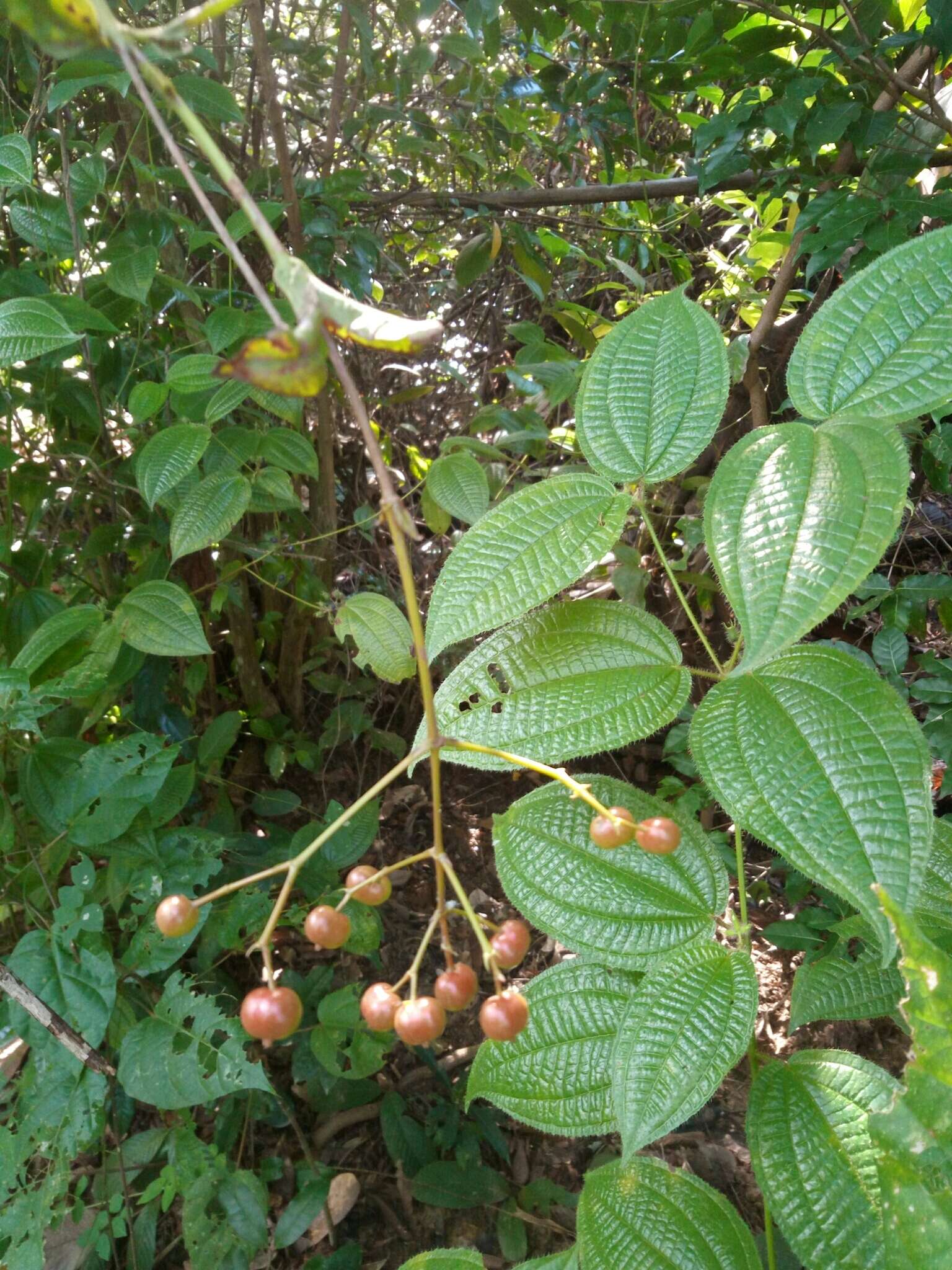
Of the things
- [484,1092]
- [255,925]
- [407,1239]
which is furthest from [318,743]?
[484,1092]

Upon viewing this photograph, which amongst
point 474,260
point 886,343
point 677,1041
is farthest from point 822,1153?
point 474,260

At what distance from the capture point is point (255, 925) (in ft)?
3.85

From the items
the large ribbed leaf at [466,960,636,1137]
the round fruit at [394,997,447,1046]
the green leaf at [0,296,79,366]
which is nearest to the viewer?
the round fruit at [394,997,447,1046]

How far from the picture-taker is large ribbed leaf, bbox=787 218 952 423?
1.85ft

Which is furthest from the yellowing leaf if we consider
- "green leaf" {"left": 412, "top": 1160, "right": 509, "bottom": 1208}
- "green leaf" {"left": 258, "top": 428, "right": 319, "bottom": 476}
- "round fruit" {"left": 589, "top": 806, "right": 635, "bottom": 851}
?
"green leaf" {"left": 412, "top": 1160, "right": 509, "bottom": 1208}

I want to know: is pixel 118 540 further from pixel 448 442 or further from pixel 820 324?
pixel 820 324

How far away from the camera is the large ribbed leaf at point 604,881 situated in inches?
25.4

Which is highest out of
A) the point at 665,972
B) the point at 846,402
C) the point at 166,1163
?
the point at 846,402

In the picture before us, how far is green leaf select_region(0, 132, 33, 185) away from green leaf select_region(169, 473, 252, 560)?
36 cm

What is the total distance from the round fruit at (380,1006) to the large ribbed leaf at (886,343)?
1.49 feet

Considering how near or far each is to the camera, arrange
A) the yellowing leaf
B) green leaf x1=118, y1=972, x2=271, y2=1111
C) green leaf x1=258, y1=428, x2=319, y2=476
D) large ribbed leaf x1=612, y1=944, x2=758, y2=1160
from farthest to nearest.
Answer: green leaf x1=258, y1=428, x2=319, y2=476 < green leaf x1=118, y1=972, x2=271, y2=1111 < large ribbed leaf x1=612, y1=944, x2=758, y2=1160 < the yellowing leaf

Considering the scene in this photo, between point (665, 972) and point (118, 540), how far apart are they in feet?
3.30

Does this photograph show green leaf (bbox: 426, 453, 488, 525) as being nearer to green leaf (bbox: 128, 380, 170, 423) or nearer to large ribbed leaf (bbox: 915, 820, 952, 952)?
green leaf (bbox: 128, 380, 170, 423)

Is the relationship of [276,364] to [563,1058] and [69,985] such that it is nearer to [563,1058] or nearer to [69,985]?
[563,1058]
